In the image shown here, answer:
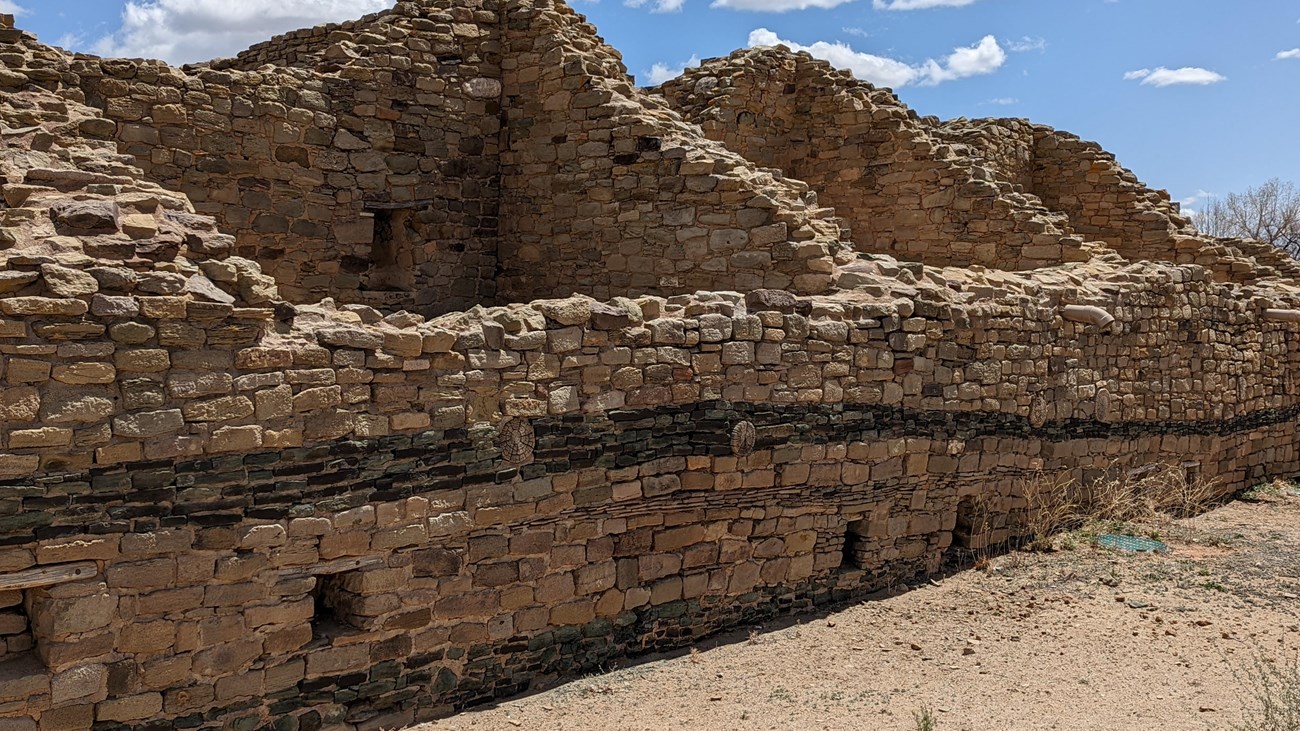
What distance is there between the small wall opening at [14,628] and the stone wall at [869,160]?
873 cm

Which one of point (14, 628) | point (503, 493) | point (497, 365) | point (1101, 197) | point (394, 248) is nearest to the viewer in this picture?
point (14, 628)

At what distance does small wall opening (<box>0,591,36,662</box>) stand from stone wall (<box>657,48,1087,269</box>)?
8.73m

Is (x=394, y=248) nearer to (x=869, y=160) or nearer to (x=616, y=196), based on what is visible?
(x=616, y=196)

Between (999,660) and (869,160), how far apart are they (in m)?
6.87

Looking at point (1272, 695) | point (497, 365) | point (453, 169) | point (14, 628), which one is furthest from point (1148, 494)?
point (14, 628)

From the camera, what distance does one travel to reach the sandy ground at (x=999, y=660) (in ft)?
20.5

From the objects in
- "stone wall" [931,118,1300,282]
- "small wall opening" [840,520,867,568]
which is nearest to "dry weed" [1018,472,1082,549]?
"small wall opening" [840,520,867,568]

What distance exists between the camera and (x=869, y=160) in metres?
12.5

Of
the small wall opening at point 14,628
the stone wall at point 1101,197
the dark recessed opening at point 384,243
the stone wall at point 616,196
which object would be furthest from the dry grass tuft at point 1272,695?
the stone wall at point 1101,197

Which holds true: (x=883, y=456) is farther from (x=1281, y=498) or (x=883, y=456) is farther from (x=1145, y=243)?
(x=1145, y=243)

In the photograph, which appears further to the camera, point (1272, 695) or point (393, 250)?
point (393, 250)

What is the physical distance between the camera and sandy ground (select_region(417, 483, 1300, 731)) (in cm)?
625

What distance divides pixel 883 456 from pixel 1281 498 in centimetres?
627

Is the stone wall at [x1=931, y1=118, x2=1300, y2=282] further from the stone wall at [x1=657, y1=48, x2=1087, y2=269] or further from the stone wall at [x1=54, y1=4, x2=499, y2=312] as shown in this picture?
the stone wall at [x1=54, y1=4, x2=499, y2=312]
